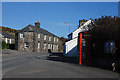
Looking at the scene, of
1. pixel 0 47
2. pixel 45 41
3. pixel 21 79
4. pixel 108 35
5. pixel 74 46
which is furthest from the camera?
pixel 45 41

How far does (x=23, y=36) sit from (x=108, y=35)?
1550 inches

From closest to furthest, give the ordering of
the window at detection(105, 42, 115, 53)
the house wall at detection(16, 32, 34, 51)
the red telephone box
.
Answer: the window at detection(105, 42, 115, 53) < the red telephone box < the house wall at detection(16, 32, 34, 51)

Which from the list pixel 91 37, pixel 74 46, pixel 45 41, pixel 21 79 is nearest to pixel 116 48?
pixel 91 37

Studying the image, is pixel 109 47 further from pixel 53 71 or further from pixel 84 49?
pixel 53 71

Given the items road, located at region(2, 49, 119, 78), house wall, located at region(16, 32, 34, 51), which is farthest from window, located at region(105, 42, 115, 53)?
house wall, located at region(16, 32, 34, 51)

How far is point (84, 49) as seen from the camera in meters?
16.8

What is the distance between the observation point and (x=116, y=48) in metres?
14.8

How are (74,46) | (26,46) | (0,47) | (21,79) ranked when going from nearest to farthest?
(21,79)
(74,46)
(0,47)
(26,46)

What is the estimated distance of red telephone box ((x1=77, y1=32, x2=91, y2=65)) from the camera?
54.7 feet

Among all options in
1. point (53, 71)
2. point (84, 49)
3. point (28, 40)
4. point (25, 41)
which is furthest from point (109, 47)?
point (25, 41)

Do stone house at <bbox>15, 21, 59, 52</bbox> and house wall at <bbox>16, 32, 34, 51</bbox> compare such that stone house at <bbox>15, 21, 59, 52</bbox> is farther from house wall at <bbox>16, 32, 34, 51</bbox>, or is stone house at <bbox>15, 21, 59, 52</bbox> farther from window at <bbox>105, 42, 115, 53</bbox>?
window at <bbox>105, 42, 115, 53</bbox>

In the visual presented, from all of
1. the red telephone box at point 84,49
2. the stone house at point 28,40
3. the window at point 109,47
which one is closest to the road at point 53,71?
the red telephone box at point 84,49

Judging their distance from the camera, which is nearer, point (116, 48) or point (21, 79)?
point (21, 79)

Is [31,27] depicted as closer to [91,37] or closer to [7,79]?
[91,37]
